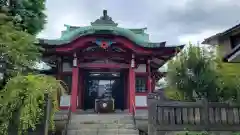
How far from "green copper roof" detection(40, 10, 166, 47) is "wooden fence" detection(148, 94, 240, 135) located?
630 cm

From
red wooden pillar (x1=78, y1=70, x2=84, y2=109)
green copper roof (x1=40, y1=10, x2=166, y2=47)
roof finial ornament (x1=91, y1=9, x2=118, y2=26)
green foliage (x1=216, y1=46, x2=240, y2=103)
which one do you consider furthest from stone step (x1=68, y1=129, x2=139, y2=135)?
roof finial ornament (x1=91, y1=9, x2=118, y2=26)

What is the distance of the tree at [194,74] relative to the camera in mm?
8141

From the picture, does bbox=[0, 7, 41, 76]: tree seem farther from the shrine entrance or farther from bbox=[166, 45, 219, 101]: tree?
the shrine entrance

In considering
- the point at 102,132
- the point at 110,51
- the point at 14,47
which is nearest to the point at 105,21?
the point at 110,51

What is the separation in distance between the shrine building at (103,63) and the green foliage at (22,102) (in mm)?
5860

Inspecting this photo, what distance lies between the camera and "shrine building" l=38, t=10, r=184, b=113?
13.4 metres

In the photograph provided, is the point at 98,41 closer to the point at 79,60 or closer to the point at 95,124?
the point at 79,60

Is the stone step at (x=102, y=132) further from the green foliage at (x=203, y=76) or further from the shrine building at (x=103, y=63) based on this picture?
the shrine building at (x=103, y=63)

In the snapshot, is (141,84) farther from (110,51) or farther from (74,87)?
(74,87)

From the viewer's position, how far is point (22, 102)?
21.7 ft

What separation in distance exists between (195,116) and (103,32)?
278 inches

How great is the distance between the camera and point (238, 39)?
13656mm

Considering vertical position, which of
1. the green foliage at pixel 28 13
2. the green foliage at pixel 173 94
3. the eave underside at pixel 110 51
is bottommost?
the green foliage at pixel 173 94

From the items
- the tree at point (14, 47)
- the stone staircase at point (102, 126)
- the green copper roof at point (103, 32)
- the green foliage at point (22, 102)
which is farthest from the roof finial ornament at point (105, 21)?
the green foliage at point (22, 102)
